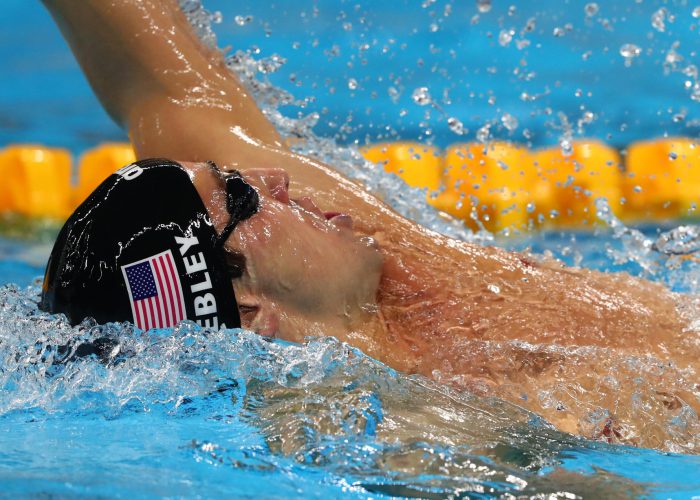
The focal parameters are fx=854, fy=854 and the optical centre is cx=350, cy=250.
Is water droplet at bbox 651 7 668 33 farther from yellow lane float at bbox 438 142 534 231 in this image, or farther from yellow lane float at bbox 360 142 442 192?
yellow lane float at bbox 360 142 442 192

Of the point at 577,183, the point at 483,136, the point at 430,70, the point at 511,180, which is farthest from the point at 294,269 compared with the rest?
the point at 430,70

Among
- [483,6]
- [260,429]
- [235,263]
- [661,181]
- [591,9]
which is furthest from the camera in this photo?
[591,9]

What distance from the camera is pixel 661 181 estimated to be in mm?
4387

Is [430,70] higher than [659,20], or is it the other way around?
[659,20]

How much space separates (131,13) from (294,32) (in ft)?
12.9

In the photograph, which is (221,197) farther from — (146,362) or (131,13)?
(131,13)

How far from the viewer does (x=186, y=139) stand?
1907 mm

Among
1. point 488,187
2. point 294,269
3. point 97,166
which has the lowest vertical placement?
point 294,269

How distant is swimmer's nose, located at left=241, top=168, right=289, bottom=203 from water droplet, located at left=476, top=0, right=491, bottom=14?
3.96 meters

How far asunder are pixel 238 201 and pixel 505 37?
4.61 m

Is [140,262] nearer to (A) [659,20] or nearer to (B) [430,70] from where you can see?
(B) [430,70]

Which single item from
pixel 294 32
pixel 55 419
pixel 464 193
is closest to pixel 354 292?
pixel 55 419

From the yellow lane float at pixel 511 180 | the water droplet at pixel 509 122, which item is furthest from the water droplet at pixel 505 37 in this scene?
the yellow lane float at pixel 511 180

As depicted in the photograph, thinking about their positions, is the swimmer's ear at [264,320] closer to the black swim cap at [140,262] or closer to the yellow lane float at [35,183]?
the black swim cap at [140,262]
